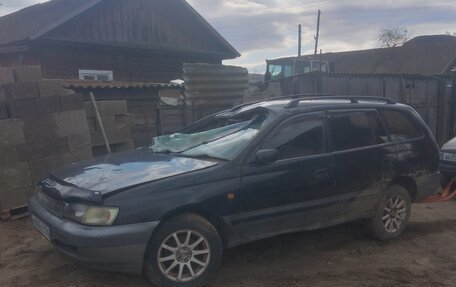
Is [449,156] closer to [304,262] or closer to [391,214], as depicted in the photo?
[391,214]

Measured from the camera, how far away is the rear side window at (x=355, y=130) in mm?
4770

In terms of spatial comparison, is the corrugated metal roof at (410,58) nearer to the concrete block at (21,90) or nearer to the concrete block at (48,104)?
the concrete block at (48,104)

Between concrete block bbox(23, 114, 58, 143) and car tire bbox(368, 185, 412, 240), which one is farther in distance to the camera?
concrete block bbox(23, 114, 58, 143)

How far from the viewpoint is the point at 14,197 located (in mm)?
6008

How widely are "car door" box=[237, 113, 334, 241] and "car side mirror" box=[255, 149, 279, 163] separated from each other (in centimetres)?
6

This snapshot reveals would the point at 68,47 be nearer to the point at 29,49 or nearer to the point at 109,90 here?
the point at 29,49

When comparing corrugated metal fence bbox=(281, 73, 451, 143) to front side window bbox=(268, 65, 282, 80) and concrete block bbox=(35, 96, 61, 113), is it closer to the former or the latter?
concrete block bbox=(35, 96, 61, 113)

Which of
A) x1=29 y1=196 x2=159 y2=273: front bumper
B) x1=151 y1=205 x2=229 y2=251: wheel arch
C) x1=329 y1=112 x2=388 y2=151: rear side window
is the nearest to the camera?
x1=29 y1=196 x2=159 y2=273: front bumper

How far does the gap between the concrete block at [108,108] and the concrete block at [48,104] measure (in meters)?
0.93

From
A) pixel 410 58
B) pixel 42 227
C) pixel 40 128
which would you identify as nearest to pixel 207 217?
pixel 42 227

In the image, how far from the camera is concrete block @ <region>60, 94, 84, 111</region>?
21.4 feet

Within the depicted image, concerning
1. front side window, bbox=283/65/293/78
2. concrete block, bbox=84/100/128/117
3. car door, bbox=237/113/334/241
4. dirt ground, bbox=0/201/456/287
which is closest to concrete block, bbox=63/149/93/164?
concrete block, bbox=84/100/128/117

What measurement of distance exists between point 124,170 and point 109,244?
2.59ft

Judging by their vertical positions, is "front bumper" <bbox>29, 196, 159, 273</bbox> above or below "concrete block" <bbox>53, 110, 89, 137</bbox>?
below
